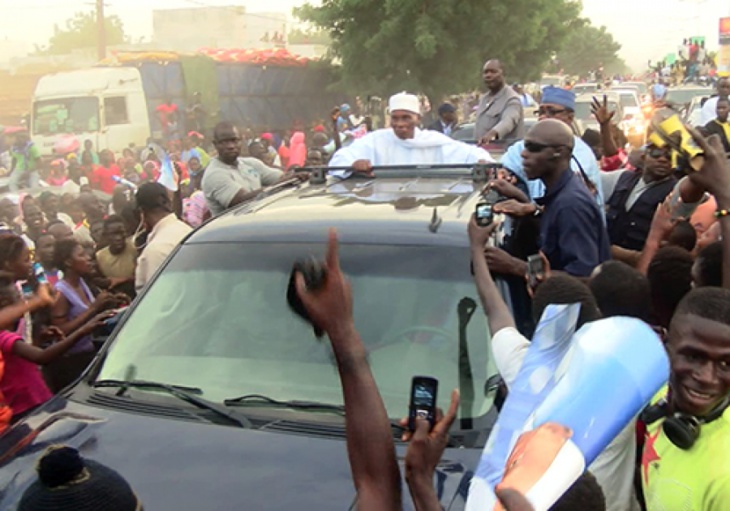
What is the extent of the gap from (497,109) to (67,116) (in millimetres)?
11818

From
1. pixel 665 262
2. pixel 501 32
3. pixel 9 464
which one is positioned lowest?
pixel 9 464

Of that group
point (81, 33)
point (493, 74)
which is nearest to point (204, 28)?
point (81, 33)

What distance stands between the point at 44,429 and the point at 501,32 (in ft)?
71.2

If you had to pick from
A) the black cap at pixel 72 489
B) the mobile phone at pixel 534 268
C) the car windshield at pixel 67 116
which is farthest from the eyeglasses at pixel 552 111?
the car windshield at pixel 67 116

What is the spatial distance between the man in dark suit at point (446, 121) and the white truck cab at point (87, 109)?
7974mm

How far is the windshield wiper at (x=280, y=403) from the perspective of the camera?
117 inches

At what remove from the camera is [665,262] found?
11.1 feet

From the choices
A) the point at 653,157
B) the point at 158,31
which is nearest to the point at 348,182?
the point at 653,157

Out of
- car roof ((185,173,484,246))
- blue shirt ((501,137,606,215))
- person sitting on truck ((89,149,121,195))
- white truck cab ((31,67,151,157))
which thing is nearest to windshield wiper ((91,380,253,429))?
car roof ((185,173,484,246))

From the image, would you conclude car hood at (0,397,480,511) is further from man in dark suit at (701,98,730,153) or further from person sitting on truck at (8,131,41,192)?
person sitting on truck at (8,131,41,192)

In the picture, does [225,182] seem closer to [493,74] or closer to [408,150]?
[408,150]

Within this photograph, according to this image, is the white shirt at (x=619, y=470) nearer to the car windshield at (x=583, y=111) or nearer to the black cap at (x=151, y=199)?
the black cap at (x=151, y=199)

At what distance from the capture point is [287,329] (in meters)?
3.27

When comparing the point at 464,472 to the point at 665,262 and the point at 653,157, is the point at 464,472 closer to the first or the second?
the point at 665,262
